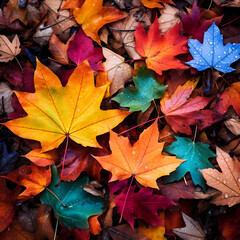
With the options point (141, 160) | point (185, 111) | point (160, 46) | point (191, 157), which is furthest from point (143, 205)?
point (160, 46)

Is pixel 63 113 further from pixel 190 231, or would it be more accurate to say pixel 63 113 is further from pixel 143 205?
pixel 190 231

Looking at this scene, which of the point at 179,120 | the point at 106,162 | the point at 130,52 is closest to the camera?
the point at 106,162

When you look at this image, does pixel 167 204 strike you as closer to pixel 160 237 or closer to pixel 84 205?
pixel 160 237

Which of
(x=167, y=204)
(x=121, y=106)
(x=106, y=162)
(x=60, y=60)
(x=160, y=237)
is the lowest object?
(x=160, y=237)

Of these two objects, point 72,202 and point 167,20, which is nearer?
point 72,202

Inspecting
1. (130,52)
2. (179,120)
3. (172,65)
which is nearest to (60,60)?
(130,52)
